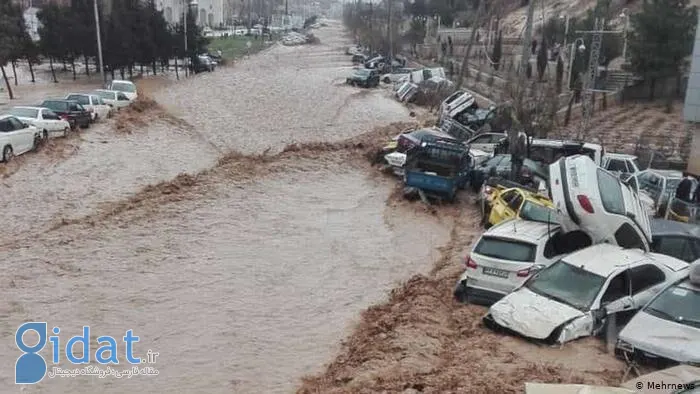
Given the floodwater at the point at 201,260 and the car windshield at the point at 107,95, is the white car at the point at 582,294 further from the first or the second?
the car windshield at the point at 107,95

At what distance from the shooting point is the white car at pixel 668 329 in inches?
329

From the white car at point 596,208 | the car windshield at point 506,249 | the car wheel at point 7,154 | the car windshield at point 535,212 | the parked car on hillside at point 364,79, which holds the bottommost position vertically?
the parked car on hillside at point 364,79

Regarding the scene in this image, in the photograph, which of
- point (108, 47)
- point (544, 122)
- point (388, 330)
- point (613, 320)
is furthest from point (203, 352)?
point (108, 47)

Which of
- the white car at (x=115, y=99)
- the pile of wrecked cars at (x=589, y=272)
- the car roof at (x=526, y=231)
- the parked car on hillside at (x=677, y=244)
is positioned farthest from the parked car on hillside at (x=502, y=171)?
the white car at (x=115, y=99)

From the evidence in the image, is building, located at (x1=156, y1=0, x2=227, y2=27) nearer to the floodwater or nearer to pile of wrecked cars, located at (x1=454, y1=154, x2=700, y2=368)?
the floodwater

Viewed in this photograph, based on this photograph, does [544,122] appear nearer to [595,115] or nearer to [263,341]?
[595,115]

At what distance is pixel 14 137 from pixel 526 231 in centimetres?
1648

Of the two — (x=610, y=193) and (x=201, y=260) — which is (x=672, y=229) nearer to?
(x=610, y=193)

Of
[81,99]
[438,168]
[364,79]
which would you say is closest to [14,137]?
[81,99]

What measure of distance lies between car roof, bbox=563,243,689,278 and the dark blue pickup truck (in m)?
8.54

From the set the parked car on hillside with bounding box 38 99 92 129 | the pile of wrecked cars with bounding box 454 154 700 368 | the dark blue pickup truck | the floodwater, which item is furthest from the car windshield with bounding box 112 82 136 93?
the pile of wrecked cars with bounding box 454 154 700 368

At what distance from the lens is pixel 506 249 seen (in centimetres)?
1120

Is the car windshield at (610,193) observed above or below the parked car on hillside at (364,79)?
above

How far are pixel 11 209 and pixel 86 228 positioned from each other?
8.55ft
